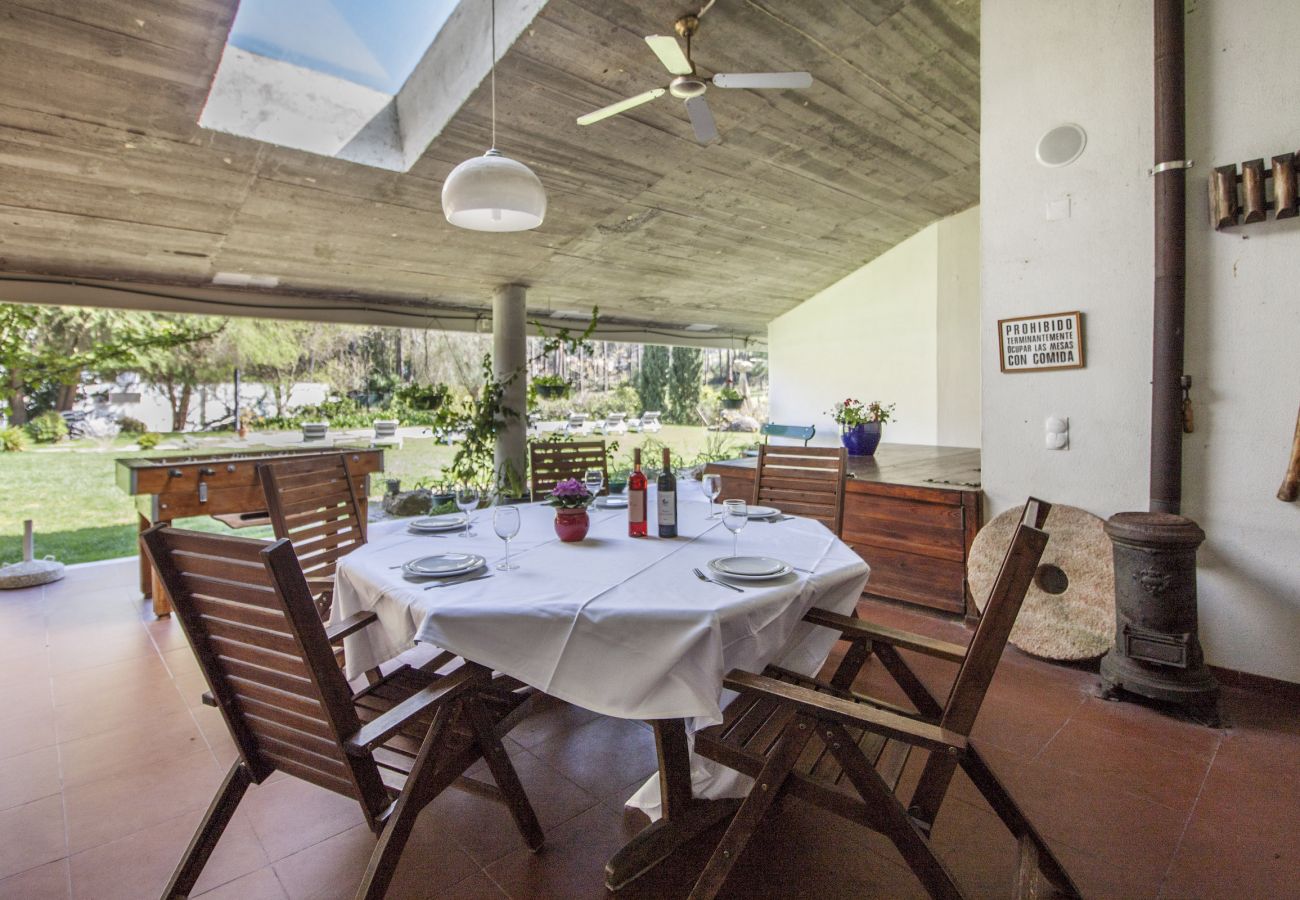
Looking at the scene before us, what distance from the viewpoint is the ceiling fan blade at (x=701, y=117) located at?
284 cm

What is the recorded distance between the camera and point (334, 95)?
3.49 m

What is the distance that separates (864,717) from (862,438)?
14.4 feet

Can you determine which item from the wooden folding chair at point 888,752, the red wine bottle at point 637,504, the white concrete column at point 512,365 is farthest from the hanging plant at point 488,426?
the wooden folding chair at point 888,752

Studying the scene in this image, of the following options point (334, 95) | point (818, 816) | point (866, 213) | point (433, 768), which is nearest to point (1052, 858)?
point (818, 816)

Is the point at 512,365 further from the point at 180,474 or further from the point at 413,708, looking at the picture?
the point at 413,708

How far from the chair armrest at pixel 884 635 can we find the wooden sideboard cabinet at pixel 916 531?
68.9 inches

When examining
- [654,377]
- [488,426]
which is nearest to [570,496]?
[488,426]

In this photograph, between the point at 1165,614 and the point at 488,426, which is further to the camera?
the point at 488,426

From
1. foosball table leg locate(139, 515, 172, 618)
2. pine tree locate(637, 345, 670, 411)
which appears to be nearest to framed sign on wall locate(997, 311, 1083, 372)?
foosball table leg locate(139, 515, 172, 618)

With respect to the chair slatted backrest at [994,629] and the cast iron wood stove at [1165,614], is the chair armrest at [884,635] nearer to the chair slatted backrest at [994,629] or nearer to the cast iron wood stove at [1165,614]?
the chair slatted backrest at [994,629]

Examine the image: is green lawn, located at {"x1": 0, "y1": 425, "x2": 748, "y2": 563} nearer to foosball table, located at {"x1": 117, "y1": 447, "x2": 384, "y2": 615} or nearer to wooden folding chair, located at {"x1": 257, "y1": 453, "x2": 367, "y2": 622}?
foosball table, located at {"x1": 117, "y1": 447, "x2": 384, "y2": 615}

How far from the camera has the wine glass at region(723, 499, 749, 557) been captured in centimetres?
170

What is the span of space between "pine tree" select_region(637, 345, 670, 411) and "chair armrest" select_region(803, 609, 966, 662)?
10697 millimetres

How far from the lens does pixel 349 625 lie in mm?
1618
